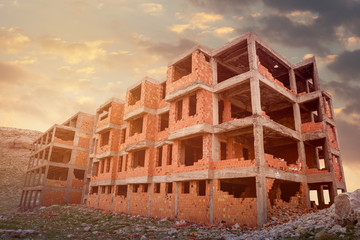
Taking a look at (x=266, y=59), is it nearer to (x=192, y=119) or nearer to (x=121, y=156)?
(x=192, y=119)

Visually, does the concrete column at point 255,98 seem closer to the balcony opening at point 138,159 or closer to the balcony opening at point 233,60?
the balcony opening at point 233,60

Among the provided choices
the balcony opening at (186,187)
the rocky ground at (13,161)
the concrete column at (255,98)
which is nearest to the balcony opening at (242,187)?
the balcony opening at (186,187)

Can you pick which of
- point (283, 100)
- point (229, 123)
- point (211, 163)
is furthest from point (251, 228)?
point (283, 100)

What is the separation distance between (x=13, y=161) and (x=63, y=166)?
3247 cm

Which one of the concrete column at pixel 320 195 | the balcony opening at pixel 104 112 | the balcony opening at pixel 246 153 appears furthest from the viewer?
the balcony opening at pixel 104 112

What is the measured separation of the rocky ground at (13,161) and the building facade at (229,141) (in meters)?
28.1

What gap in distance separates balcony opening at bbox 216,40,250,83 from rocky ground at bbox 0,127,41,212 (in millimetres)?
37410

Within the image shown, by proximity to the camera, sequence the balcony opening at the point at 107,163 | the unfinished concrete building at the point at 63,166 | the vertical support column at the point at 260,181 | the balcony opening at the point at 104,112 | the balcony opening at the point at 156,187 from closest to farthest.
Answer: the vertical support column at the point at 260,181, the balcony opening at the point at 156,187, the balcony opening at the point at 107,163, the unfinished concrete building at the point at 63,166, the balcony opening at the point at 104,112

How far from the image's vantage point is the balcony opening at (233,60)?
→ 61.6ft

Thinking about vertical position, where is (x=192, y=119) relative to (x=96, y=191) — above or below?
above

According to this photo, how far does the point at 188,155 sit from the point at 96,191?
1328cm

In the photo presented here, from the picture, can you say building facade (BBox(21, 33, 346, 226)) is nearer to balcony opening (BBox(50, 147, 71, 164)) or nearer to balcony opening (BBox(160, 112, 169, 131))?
balcony opening (BBox(160, 112, 169, 131))

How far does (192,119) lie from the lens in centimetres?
1788

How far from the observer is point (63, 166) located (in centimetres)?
3362
